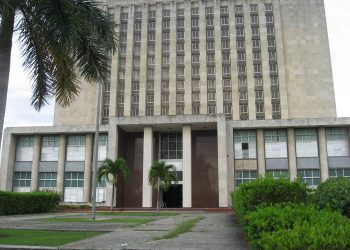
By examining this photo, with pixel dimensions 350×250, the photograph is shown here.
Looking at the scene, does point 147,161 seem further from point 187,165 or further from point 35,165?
point 35,165

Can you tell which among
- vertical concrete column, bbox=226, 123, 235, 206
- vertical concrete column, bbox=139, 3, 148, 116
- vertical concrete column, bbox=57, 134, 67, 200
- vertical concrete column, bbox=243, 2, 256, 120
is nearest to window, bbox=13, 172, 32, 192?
vertical concrete column, bbox=57, 134, 67, 200

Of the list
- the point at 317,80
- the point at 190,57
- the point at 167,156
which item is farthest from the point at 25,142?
the point at 317,80

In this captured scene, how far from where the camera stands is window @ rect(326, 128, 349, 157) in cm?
4088

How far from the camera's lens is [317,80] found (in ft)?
195

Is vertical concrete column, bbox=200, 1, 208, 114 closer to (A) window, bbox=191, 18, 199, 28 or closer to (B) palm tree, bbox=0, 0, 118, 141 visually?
(A) window, bbox=191, 18, 199, 28

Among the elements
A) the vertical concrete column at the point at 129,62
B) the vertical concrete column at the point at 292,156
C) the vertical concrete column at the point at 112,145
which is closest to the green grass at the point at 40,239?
the vertical concrete column at the point at 112,145

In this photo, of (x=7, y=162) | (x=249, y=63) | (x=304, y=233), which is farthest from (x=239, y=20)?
(x=304, y=233)

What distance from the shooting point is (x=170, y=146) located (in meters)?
44.0

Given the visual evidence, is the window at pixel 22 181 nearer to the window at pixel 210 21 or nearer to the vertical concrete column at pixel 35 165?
the vertical concrete column at pixel 35 165

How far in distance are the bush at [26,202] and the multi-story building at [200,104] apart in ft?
27.5

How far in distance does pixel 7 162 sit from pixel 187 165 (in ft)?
68.0

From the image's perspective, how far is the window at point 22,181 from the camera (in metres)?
44.6

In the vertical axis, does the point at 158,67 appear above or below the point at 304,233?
above

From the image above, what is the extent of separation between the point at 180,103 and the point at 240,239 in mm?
49896
